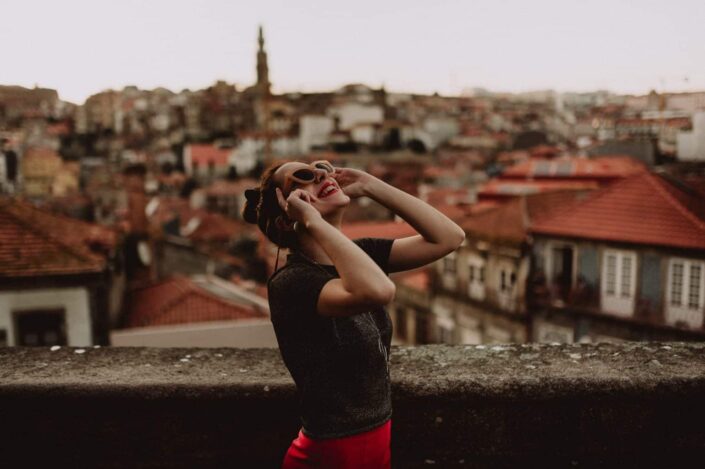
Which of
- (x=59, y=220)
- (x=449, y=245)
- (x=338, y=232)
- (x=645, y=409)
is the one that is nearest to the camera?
(x=338, y=232)

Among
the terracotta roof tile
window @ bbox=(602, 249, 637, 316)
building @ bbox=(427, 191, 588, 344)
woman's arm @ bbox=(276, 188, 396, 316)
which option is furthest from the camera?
the terracotta roof tile

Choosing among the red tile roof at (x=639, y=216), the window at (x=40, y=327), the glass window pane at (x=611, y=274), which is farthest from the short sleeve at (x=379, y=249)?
the glass window pane at (x=611, y=274)

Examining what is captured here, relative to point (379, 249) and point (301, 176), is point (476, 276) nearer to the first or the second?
point (379, 249)

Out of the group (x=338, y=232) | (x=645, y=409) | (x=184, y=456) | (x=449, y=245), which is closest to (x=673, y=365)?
(x=645, y=409)

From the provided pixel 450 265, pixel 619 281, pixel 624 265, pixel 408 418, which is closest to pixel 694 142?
pixel 624 265

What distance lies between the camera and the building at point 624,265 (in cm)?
1772

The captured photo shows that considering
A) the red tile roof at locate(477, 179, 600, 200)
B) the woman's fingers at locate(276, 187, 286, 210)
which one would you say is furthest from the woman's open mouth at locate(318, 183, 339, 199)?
the red tile roof at locate(477, 179, 600, 200)

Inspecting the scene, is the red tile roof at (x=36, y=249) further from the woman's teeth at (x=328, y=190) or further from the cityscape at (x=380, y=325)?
the woman's teeth at (x=328, y=190)

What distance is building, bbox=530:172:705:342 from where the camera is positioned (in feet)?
58.1

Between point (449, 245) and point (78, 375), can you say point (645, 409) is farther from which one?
point (78, 375)

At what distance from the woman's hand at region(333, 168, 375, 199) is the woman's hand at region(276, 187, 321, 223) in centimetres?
32

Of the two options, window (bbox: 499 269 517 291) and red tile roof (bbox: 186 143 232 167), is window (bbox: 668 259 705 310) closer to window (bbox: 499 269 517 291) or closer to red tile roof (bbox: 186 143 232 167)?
window (bbox: 499 269 517 291)

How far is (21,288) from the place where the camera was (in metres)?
11.6

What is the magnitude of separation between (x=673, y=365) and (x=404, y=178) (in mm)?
57860
